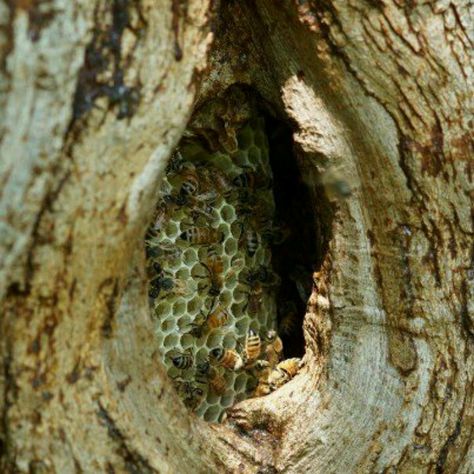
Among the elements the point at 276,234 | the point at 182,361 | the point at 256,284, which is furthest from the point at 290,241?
the point at 182,361

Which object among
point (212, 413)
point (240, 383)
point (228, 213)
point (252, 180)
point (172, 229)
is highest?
point (252, 180)

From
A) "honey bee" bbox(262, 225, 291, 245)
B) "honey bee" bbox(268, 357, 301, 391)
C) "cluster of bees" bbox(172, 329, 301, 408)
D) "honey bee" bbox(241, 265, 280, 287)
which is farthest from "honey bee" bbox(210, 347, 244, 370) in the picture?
"honey bee" bbox(262, 225, 291, 245)


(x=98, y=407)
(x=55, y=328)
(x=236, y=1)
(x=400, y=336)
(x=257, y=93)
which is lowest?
(x=98, y=407)

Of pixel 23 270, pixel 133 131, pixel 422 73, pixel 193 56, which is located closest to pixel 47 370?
pixel 23 270

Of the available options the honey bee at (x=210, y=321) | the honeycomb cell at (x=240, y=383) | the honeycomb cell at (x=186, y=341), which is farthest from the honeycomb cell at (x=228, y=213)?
the honeycomb cell at (x=240, y=383)

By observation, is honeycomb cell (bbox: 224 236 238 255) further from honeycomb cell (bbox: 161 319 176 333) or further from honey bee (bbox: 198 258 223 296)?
honeycomb cell (bbox: 161 319 176 333)

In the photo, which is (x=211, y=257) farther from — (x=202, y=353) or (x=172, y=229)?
(x=202, y=353)

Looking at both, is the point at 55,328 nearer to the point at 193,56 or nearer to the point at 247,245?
the point at 193,56
